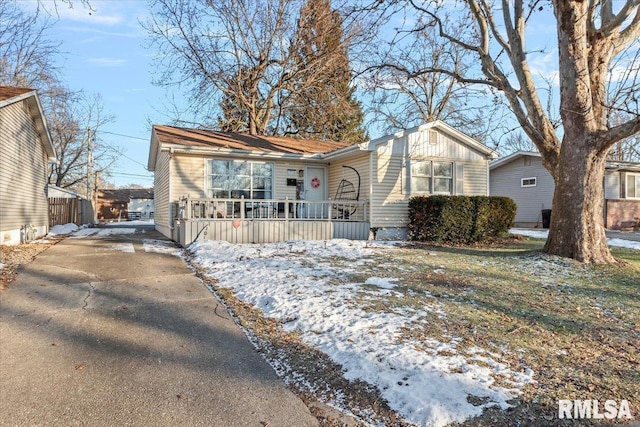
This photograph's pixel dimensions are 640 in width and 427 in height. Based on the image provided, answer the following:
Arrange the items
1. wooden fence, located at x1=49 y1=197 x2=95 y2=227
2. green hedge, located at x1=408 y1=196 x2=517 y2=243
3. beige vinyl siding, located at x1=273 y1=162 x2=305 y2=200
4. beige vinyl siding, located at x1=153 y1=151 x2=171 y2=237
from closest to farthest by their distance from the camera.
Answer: green hedge, located at x1=408 y1=196 x2=517 y2=243 → beige vinyl siding, located at x1=153 y1=151 x2=171 y2=237 → beige vinyl siding, located at x1=273 y1=162 x2=305 y2=200 → wooden fence, located at x1=49 y1=197 x2=95 y2=227

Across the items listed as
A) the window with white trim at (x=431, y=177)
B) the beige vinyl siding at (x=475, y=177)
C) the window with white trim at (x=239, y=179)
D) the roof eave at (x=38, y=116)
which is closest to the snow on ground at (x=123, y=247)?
the window with white trim at (x=239, y=179)

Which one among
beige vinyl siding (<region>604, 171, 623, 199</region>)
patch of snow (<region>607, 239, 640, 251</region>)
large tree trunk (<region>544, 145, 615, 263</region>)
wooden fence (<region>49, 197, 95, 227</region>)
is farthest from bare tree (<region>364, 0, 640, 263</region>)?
wooden fence (<region>49, 197, 95, 227</region>)

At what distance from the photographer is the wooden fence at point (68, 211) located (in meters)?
19.1

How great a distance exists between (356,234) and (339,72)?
463 inches

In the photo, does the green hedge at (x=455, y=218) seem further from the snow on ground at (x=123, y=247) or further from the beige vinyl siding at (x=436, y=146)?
the snow on ground at (x=123, y=247)

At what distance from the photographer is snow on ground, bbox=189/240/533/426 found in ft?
9.82

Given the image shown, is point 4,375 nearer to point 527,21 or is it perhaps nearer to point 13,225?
point 13,225

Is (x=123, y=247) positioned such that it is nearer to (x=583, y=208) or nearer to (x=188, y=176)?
(x=188, y=176)

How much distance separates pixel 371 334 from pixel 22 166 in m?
13.3

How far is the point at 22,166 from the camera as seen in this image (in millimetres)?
12734

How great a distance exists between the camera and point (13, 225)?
37.5 feet

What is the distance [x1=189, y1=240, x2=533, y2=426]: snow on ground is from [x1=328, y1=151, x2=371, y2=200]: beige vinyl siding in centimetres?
540

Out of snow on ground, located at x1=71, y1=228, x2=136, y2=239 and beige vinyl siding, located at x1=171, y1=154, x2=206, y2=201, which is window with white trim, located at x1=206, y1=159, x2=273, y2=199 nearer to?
beige vinyl siding, located at x1=171, y1=154, x2=206, y2=201

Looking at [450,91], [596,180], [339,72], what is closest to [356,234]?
[596,180]
